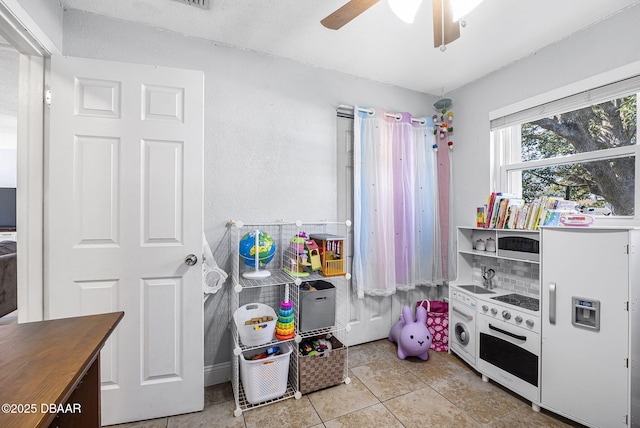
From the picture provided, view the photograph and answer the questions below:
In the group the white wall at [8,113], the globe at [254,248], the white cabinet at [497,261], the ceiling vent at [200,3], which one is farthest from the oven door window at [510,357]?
the white wall at [8,113]

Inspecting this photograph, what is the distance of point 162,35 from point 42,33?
0.65m

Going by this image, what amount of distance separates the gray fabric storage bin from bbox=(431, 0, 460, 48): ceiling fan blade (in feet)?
5.38

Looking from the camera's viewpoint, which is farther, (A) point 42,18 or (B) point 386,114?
(B) point 386,114

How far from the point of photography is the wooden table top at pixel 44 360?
581 mm

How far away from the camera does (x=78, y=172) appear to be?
61.7 inches

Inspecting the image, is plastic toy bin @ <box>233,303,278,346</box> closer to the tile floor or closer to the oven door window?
the tile floor

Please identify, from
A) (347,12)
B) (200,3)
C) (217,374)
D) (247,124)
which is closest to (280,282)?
(217,374)

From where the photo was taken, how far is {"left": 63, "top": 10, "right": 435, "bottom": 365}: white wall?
6.16ft

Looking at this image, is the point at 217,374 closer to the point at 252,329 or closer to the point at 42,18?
the point at 252,329

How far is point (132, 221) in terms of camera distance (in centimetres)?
163

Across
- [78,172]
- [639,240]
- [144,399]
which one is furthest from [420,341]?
[78,172]

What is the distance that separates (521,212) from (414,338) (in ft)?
4.16

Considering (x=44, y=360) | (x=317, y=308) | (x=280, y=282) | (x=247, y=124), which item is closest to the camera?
(x=44, y=360)

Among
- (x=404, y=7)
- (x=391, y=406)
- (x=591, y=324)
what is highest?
(x=404, y=7)
